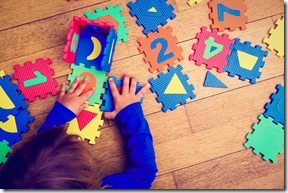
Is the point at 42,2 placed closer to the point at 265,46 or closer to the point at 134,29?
the point at 134,29

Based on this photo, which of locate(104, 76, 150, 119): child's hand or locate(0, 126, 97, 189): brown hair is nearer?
locate(0, 126, 97, 189): brown hair

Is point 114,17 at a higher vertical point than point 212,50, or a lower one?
higher

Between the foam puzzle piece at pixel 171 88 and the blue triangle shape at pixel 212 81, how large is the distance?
64 mm

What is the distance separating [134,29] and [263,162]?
718 mm

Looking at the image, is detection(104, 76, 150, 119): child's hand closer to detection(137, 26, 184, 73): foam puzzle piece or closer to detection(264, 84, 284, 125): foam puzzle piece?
detection(137, 26, 184, 73): foam puzzle piece

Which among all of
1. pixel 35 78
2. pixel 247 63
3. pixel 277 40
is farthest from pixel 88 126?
pixel 277 40

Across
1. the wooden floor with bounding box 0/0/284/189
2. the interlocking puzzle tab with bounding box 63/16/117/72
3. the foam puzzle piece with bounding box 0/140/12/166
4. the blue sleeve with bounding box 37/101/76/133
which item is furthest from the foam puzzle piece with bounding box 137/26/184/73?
the foam puzzle piece with bounding box 0/140/12/166

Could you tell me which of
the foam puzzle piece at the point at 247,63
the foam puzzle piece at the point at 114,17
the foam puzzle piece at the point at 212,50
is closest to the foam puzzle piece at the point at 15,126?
the foam puzzle piece at the point at 114,17

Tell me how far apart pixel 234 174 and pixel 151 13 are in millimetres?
703

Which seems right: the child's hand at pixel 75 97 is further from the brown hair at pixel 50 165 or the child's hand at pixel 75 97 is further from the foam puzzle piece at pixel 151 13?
the foam puzzle piece at pixel 151 13

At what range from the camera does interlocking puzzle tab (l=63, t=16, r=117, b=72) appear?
1.17 m

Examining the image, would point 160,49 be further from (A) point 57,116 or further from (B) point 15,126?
(B) point 15,126

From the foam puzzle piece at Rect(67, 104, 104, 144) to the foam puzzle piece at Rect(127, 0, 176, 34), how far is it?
0.37 meters

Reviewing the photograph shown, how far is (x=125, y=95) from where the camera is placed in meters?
1.20
